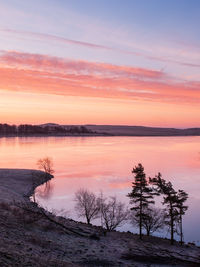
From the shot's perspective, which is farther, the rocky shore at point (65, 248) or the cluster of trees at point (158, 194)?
the cluster of trees at point (158, 194)

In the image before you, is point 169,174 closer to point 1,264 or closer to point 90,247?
point 90,247

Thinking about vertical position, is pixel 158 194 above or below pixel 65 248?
above

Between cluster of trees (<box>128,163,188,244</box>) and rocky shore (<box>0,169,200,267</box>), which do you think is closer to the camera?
rocky shore (<box>0,169,200,267</box>)

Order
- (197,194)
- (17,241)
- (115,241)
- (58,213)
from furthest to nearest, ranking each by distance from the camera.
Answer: (197,194)
(58,213)
(115,241)
(17,241)

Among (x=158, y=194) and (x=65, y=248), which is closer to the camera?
(x=65, y=248)

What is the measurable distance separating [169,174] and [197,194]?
24640 millimetres

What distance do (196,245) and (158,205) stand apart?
1577 centimetres

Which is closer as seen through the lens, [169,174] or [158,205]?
[158,205]

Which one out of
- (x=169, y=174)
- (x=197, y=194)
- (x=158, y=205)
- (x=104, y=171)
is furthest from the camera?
(x=104, y=171)

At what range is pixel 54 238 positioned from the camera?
22.7 metres

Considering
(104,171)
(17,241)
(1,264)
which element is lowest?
(104,171)

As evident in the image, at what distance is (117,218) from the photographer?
122 feet

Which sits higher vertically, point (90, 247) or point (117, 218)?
point (90, 247)

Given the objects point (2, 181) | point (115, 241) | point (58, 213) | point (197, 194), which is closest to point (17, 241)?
point (115, 241)
